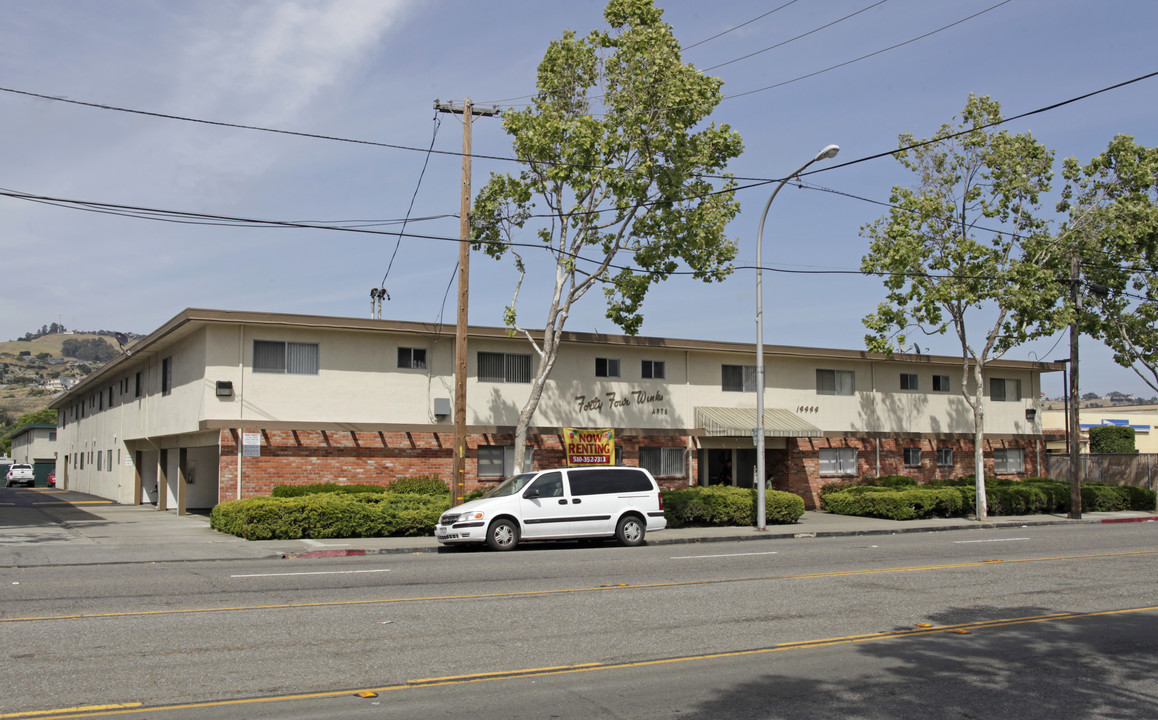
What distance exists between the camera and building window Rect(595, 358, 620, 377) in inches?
1200

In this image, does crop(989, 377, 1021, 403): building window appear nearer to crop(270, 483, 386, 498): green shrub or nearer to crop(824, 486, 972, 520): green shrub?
crop(824, 486, 972, 520): green shrub

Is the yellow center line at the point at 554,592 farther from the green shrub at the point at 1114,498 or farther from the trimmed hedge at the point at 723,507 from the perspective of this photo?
the green shrub at the point at 1114,498

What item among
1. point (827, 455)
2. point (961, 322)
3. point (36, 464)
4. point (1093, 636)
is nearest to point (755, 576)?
point (1093, 636)

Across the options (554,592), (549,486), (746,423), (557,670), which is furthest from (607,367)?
(557,670)

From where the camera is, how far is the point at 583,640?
9.56m

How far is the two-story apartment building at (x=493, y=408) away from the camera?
25562mm

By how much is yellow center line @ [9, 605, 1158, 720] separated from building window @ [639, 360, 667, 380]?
20162mm

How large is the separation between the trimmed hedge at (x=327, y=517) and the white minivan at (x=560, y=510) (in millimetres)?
2725

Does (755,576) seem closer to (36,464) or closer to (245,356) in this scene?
(245,356)

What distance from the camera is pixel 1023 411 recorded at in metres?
39.2

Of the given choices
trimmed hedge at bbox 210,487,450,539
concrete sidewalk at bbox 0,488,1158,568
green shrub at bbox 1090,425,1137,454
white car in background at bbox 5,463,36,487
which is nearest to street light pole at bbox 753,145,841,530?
concrete sidewalk at bbox 0,488,1158,568

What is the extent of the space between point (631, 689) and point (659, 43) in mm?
19140

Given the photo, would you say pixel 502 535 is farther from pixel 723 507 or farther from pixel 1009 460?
pixel 1009 460

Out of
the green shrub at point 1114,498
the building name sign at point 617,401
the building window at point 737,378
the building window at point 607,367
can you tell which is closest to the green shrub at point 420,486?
the building name sign at point 617,401
